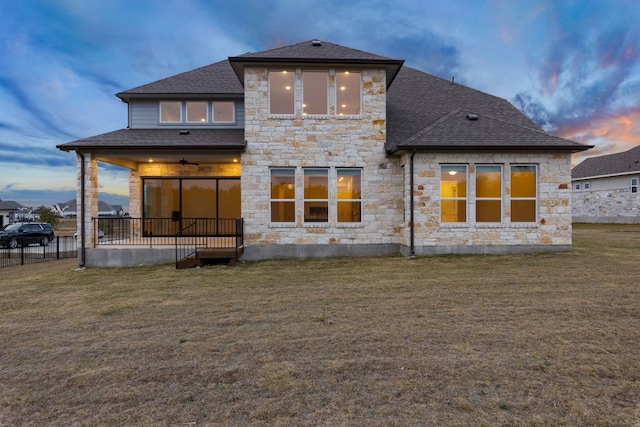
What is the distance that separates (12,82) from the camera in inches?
1662

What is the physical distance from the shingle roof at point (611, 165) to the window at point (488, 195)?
28.4 meters

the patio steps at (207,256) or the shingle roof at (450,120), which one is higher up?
the shingle roof at (450,120)

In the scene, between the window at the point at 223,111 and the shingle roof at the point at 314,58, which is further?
the window at the point at 223,111

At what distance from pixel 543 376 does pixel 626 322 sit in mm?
2597

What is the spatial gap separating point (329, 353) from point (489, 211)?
30.3 feet

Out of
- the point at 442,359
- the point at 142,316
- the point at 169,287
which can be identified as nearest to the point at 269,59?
the point at 169,287

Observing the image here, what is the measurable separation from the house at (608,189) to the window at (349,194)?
31.9 metres

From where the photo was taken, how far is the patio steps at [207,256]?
9.99 metres

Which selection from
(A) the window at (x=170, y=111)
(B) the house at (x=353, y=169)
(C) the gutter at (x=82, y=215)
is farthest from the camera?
(A) the window at (x=170, y=111)

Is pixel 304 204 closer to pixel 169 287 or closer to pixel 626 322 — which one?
pixel 169 287

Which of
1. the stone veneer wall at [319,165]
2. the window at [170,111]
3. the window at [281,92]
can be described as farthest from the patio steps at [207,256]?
the window at [170,111]

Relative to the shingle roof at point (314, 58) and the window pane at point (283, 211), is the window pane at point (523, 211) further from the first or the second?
the window pane at point (283, 211)

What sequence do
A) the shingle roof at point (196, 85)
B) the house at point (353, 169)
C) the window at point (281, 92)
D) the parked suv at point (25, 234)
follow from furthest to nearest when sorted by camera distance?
the parked suv at point (25, 234) → the shingle roof at point (196, 85) → the window at point (281, 92) → the house at point (353, 169)

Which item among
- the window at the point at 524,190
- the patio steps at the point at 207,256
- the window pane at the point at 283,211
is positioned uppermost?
the window at the point at 524,190
